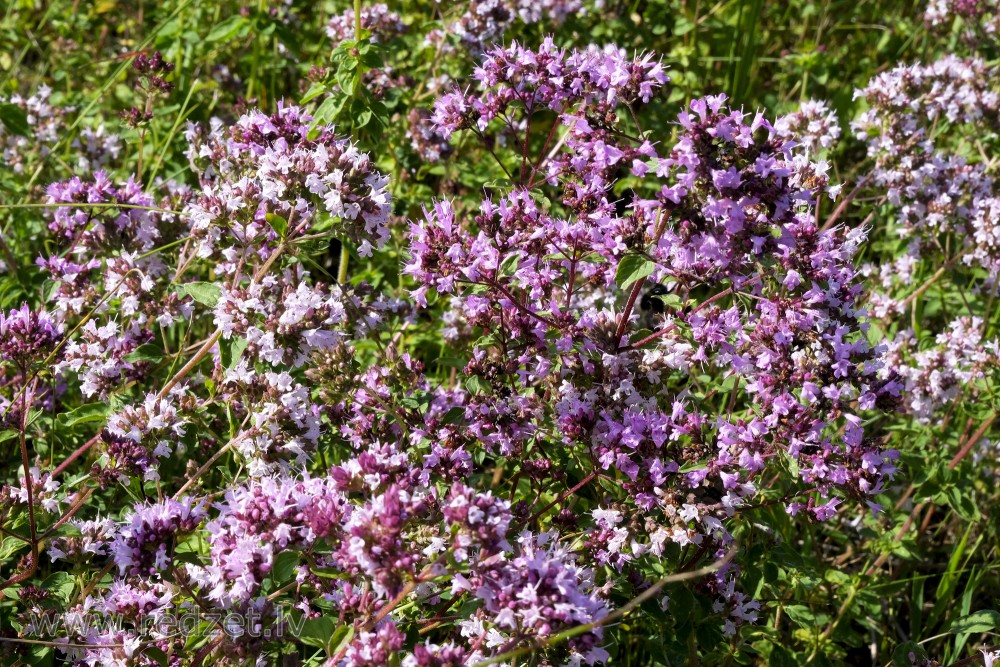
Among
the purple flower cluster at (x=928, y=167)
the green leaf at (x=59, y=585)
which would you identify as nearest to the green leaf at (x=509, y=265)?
the green leaf at (x=59, y=585)

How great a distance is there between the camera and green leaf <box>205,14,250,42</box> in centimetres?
459

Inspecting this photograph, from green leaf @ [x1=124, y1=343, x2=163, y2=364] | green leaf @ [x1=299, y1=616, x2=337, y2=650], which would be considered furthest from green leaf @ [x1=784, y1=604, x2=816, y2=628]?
green leaf @ [x1=124, y1=343, x2=163, y2=364]

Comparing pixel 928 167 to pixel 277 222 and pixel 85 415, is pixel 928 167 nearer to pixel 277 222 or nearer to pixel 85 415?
pixel 277 222

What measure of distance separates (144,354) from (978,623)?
2766 mm

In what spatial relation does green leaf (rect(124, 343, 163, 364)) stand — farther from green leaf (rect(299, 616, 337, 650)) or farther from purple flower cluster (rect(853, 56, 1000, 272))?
purple flower cluster (rect(853, 56, 1000, 272))

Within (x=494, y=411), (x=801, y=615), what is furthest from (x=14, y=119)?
(x=801, y=615)

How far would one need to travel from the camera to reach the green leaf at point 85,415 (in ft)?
9.60

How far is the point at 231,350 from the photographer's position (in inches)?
102

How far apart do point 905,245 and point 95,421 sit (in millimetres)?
3689

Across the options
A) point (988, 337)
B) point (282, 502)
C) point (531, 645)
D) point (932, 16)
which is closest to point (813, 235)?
point (531, 645)

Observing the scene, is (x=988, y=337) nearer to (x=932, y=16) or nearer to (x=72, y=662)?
(x=932, y=16)

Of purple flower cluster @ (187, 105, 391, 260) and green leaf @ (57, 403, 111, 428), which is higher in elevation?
purple flower cluster @ (187, 105, 391, 260)

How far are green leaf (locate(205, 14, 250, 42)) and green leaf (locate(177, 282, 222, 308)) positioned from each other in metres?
2.32

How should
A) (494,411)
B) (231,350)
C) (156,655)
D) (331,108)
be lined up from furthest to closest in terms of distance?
(331,108) < (494,411) < (231,350) < (156,655)
